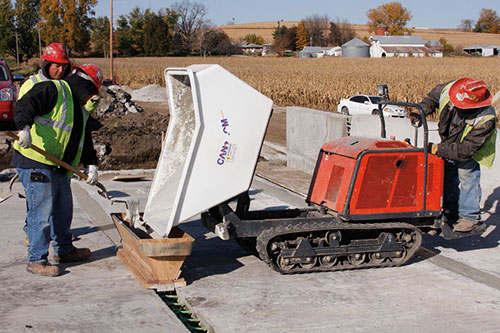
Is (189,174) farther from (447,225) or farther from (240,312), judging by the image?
(447,225)

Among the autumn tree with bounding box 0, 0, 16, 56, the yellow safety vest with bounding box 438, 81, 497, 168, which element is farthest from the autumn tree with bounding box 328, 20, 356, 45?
the yellow safety vest with bounding box 438, 81, 497, 168

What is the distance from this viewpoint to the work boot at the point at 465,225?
6.66 m

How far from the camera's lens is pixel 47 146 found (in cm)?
588

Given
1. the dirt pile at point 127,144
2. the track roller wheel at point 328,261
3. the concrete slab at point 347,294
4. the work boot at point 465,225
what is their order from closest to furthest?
the concrete slab at point 347,294 → the track roller wheel at point 328,261 → the work boot at point 465,225 → the dirt pile at point 127,144

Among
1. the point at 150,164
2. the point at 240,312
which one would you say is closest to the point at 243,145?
the point at 240,312

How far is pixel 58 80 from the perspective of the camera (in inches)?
238

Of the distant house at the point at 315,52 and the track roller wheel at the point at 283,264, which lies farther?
the distant house at the point at 315,52

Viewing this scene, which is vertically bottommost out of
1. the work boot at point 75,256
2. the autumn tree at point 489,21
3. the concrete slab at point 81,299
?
the concrete slab at point 81,299

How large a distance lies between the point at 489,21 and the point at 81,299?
171 metres

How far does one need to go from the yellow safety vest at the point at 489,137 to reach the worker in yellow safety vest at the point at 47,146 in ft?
12.1

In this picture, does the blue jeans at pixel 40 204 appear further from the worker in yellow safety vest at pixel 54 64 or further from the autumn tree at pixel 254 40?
the autumn tree at pixel 254 40

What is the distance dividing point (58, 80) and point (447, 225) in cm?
417

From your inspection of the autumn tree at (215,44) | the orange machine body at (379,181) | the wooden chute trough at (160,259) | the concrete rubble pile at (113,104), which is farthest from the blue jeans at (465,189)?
the autumn tree at (215,44)

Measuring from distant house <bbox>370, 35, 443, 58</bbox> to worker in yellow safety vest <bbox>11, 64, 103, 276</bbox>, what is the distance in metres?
100
